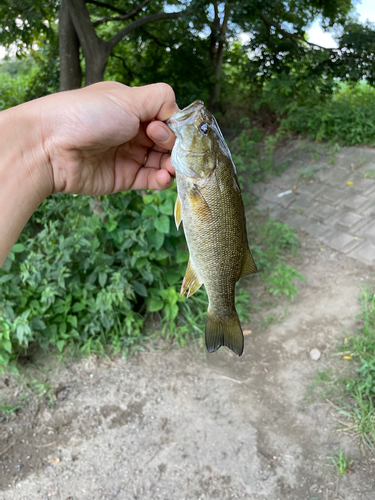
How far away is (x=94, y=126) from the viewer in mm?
1863

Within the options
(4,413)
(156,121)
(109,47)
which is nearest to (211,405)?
(4,413)

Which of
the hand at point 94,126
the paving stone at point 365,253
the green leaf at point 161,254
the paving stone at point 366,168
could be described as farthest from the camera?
the paving stone at point 366,168

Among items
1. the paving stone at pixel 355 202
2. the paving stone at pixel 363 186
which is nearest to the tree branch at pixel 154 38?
the paving stone at pixel 363 186

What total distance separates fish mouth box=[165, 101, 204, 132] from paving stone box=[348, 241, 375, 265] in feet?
13.6

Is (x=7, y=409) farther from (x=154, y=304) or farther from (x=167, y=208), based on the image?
(x=167, y=208)

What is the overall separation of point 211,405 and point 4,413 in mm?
1814

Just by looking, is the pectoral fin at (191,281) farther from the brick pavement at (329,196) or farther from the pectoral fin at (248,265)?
the brick pavement at (329,196)

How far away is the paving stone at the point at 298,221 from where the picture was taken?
20.0ft

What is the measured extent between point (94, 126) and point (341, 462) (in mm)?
2949

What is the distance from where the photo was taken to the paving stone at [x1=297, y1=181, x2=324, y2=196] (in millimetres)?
6570

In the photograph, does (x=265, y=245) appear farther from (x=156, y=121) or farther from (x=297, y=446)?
(x=156, y=121)

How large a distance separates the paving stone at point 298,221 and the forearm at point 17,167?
4.84 metres

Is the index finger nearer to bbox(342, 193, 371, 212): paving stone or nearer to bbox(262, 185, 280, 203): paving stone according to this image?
bbox(342, 193, 371, 212): paving stone

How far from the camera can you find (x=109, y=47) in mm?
5727
